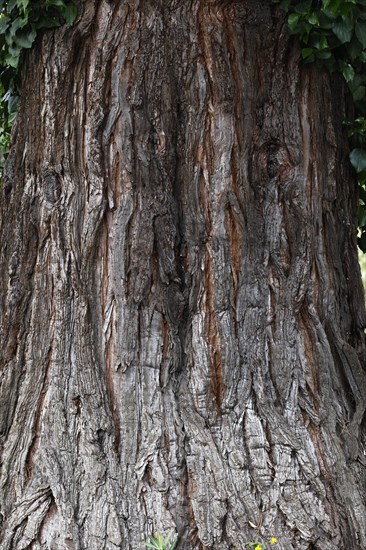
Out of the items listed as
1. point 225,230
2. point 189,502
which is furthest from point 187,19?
point 189,502

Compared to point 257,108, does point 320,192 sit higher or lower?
lower

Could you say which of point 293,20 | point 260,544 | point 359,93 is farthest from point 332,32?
point 260,544

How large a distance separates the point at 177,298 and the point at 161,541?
967 mm

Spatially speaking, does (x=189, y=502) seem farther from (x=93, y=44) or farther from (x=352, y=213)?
(x=93, y=44)

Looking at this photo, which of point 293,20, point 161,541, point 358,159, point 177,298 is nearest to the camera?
point 161,541

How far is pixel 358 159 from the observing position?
3707 millimetres

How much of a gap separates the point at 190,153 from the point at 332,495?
1.54 metres

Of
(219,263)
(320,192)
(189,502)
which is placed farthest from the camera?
(320,192)

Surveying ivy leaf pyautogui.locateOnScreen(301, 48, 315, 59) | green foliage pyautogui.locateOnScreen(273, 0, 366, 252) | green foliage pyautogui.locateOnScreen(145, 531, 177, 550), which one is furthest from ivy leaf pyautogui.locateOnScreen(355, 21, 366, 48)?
green foliage pyautogui.locateOnScreen(145, 531, 177, 550)

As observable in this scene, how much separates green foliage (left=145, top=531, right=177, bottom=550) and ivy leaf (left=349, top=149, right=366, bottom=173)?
1855mm

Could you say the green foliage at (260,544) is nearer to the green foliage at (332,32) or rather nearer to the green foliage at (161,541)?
the green foliage at (161,541)

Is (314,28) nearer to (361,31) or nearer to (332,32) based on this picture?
(332,32)

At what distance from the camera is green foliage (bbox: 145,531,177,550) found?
9.75ft

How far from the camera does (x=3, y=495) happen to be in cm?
320
